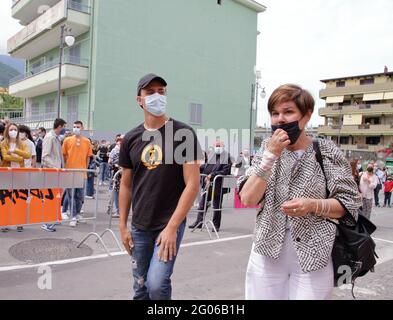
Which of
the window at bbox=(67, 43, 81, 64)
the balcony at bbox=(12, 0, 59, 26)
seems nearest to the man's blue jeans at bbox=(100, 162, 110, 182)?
the window at bbox=(67, 43, 81, 64)

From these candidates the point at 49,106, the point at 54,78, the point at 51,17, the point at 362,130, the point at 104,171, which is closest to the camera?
the point at 104,171

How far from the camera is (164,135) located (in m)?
2.95

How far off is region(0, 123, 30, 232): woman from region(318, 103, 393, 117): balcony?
58.2m

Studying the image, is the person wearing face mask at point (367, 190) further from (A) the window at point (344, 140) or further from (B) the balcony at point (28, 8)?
(A) the window at point (344, 140)

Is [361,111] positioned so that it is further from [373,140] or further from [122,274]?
[122,274]

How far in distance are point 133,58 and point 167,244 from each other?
1040 inches

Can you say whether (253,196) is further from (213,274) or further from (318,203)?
(213,274)

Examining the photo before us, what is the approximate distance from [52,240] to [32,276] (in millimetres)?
1913

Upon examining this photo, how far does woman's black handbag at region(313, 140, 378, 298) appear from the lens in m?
2.24

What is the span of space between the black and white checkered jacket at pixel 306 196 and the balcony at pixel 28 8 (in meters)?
32.3

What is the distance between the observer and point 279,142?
7.05ft

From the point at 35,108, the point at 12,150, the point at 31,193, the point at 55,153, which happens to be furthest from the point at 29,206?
the point at 35,108

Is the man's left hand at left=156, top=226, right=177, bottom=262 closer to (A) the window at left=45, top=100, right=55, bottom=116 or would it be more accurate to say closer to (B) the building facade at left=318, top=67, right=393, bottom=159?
(A) the window at left=45, top=100, right=55, bottom=116
